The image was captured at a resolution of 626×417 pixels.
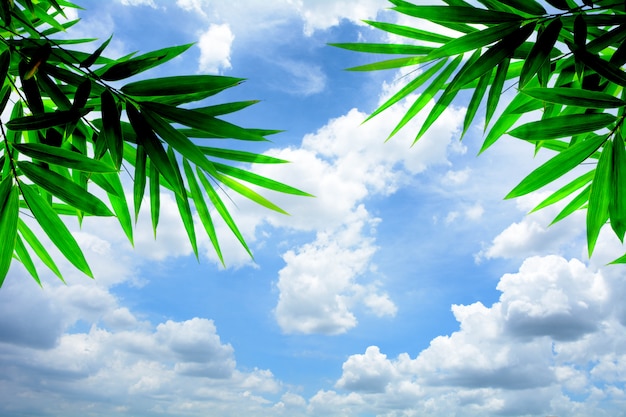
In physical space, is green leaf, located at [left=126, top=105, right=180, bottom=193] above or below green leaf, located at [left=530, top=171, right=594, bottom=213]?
below

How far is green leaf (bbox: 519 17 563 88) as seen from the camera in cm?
179

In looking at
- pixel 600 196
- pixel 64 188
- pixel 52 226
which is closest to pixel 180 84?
pixel 64 188

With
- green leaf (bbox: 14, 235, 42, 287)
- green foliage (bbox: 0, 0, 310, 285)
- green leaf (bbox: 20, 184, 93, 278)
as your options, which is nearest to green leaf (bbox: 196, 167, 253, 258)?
green foliage (bbox: 0, 0, 310, 285)

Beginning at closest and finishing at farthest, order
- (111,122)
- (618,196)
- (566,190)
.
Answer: (111,122), (618,196), (566,190)

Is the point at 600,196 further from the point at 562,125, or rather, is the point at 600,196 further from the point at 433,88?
the point at 433,88

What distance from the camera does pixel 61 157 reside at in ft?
6.05

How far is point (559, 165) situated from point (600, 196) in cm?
20

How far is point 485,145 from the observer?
7.82ft

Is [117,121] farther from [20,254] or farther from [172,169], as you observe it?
[20,254]

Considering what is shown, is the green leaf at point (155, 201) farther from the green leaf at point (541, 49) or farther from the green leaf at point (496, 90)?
the green leaf at point (541, 49)

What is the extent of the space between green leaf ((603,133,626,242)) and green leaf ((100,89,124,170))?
68.9 inches

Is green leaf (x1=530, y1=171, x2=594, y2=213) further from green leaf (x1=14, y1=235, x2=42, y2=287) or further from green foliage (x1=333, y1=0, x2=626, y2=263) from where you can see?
green leaf (x1=14, y1=235, x2=42, y2=287)

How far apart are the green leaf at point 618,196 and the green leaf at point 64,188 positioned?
182 centimetres

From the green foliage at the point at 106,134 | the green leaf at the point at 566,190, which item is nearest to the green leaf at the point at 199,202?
the green foliage at the point at 106,134
